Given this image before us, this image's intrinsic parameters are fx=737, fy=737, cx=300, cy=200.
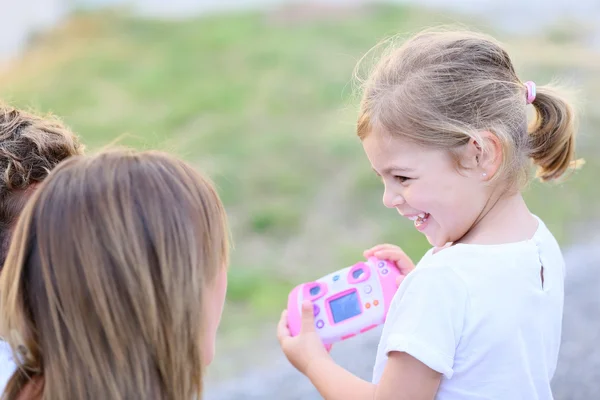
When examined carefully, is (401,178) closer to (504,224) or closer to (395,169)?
(395,169)

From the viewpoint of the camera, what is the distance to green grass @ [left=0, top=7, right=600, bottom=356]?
5238 millimetres

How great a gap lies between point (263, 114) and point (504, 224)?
20.7 feet

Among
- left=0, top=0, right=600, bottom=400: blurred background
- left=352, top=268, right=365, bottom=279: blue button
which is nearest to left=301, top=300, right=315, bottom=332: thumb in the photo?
left=352, top=268, right=365, bottom=279: blue button

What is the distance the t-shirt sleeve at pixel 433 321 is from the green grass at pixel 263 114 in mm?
599

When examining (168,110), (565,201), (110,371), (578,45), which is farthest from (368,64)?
(578,45)

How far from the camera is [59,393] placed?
126cm

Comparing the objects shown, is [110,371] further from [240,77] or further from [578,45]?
[578,45]

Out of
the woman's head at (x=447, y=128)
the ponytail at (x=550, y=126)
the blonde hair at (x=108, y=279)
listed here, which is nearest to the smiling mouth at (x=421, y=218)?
the woman's head at (x=447, y=128)

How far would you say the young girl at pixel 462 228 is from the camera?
4.95 ft

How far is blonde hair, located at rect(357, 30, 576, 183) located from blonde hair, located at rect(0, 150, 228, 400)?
1.86ft

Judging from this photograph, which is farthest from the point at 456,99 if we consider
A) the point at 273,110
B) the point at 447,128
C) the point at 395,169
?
the point at 273,110

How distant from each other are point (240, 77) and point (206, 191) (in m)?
7.74

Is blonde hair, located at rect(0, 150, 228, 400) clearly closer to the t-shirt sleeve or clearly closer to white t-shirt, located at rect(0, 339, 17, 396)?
white t-shirt, located at rect(0, 339, 17, 396)

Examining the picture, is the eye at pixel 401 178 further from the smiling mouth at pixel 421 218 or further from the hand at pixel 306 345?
the hand at pixel 306 345
